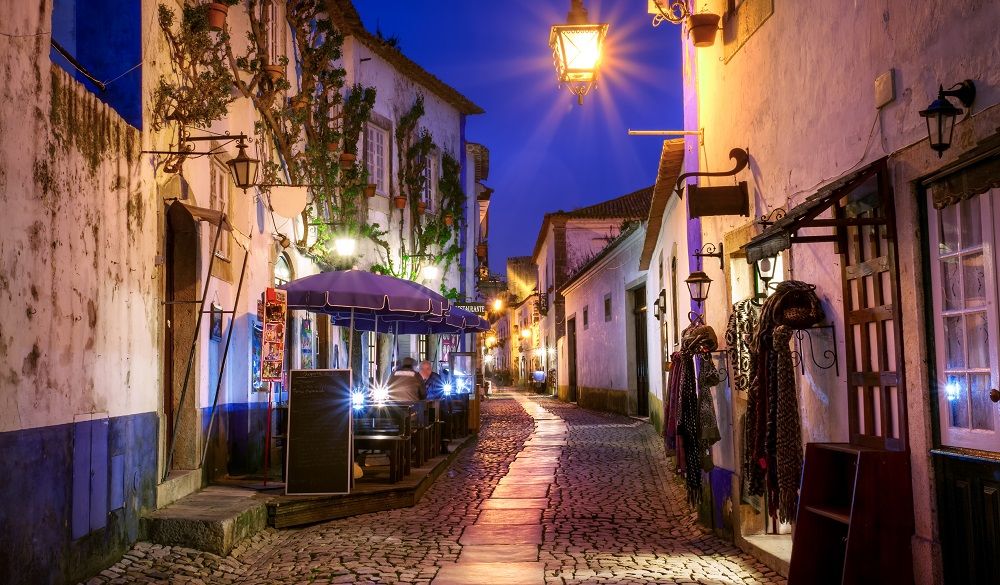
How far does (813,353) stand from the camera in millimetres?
6668

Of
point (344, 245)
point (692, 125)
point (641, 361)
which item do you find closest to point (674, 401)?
point (692, 125)

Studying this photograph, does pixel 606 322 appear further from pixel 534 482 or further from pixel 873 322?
pixel 873 322

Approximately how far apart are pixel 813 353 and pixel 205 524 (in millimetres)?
4950

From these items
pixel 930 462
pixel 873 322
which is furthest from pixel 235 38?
pixel 930 462

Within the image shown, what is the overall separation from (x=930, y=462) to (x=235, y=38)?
9746 mm

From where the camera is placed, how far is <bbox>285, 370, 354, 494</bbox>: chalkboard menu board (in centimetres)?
908

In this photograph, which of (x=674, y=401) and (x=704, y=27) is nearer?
(x=704, y=27)

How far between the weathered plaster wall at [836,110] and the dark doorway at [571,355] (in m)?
25.9

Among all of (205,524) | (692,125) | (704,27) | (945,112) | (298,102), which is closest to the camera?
(945,112)

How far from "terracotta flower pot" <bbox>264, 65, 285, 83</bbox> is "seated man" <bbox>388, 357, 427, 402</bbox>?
14.8 ft

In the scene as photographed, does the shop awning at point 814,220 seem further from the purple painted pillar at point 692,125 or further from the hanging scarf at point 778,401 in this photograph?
the purple painted pillar at point 692,125

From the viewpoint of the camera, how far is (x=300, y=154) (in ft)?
47.9

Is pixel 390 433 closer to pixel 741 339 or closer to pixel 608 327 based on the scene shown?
pixel 741 339

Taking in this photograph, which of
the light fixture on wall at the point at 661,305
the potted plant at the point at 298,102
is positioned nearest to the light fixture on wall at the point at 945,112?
the potted plant at the point at 298,102
